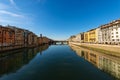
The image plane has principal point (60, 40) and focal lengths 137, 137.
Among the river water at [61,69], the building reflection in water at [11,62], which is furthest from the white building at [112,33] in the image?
the building reflection in water at [11,62]

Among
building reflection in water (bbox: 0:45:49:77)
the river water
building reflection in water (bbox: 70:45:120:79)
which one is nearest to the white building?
building reflection in water (bbox: 70:45:120:79)

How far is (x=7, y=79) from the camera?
858 inches

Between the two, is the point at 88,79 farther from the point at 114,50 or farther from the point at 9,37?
the point at 9,37

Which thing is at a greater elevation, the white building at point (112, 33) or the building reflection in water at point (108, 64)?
the white building at point (112, 33)

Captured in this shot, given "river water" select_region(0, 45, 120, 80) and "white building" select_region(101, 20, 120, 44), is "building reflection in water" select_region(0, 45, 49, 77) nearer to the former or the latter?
"river water" select_region(0, 45, 120, 80)

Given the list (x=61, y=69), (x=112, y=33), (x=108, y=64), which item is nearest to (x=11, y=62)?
(x=61, y=69)

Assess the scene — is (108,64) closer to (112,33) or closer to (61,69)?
(61,69)

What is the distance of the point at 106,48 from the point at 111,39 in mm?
30330

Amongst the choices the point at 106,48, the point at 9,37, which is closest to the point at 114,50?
the point at 106,48

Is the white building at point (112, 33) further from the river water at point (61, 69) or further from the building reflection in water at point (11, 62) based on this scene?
the building reflection in water at point (11, 62)

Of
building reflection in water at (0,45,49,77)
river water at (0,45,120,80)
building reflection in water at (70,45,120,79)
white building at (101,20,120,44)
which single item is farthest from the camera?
white building at (101,20,120,44)

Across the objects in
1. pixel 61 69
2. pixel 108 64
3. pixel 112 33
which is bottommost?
pixel 61 69

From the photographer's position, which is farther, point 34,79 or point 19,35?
point 19,35

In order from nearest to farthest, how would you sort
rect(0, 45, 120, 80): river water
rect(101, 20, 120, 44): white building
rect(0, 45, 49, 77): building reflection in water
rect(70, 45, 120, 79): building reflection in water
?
1. rect(0, 45, 120, 80): river water
2. rect(70, 45, 120, 79): building reflection in water
3. rect(0, 45, 49, 77): building reflection in water
4. rect(101, 20, 120, 44): white building
